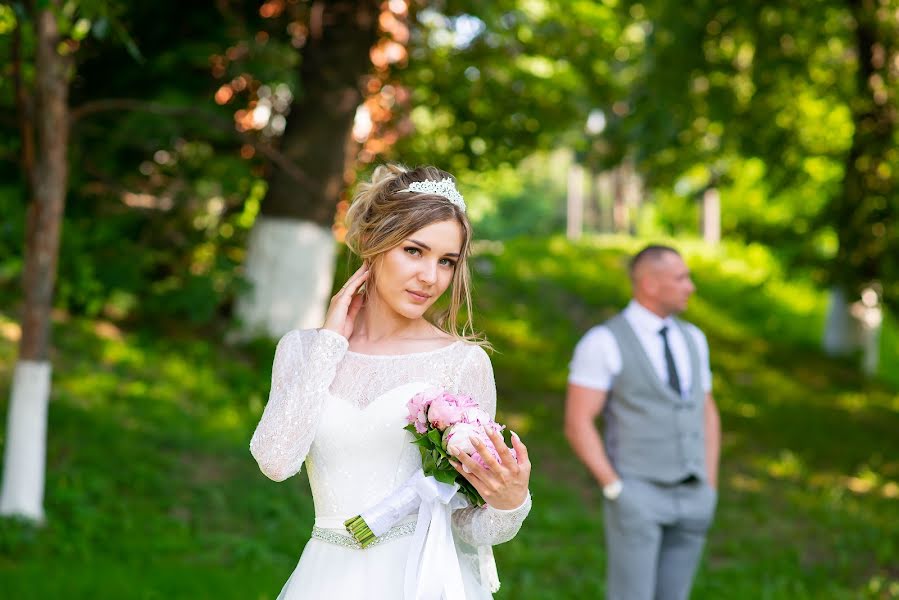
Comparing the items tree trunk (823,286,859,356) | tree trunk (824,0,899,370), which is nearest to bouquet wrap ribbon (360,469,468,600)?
tree trunk (824,0,899,370)

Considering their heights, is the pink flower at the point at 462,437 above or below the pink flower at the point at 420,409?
below

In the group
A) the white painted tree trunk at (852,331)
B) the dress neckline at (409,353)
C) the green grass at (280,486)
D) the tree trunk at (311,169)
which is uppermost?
the tree trunk at (311,169)

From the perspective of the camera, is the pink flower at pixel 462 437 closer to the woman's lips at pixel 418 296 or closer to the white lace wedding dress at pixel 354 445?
the white lace wedding dress at pixel 354 445

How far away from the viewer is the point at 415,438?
3031mm

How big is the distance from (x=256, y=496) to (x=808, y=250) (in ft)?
29.1

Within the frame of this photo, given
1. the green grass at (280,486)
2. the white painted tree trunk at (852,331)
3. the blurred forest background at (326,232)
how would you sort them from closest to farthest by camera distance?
the green grass at (280,486), the blurred forest background at (326,232), the white painted tree trunk at (852,331)

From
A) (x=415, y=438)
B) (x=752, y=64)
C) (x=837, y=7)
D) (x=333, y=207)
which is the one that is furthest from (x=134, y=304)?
(x=415, y=438)

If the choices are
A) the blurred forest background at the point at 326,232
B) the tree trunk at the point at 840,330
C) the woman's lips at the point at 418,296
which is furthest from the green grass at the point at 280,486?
the woman's lips at the point at 418,296

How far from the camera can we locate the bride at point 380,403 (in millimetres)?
3111

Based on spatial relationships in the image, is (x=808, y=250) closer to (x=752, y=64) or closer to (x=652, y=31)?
(x=752, y=64)

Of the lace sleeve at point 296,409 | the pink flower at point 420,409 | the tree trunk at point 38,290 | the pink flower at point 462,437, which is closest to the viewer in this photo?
the pink flower at point 462,437

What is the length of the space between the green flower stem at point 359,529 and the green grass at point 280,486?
3821mm

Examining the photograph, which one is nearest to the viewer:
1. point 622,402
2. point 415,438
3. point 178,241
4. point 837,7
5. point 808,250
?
point 415,438

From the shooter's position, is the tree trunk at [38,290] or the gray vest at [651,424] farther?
the tree trunk at [38,290]
